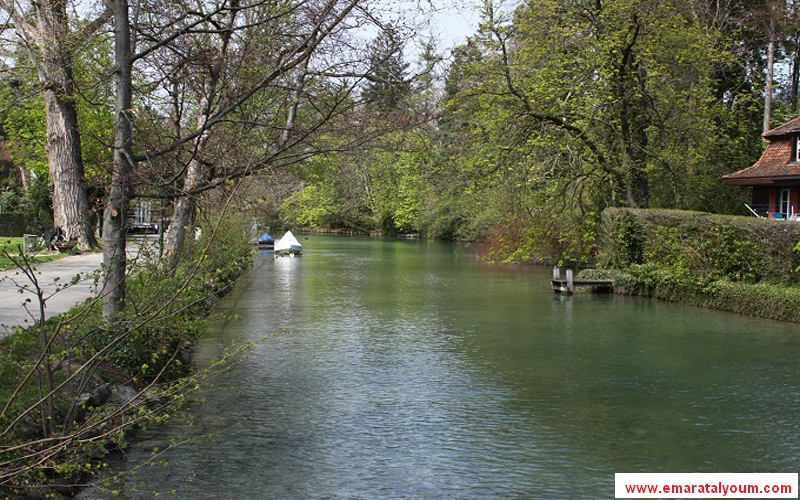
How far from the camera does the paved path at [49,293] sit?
37.3 ft

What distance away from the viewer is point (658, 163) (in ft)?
91.9

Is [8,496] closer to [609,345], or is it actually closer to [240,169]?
[240,169]

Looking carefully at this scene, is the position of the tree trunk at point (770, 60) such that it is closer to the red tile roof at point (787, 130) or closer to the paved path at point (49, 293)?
the red tile roof at point (787, 130)

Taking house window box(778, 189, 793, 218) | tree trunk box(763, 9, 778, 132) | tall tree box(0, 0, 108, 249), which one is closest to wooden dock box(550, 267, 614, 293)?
house window box(778, 189, 793, 218)

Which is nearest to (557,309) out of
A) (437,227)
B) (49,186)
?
(49,186)

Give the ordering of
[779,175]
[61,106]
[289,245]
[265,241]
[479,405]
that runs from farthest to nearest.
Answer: [265,241] < [289,245] < [779,175] < [61,106] < [479,405]

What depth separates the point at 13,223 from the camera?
1622 inches

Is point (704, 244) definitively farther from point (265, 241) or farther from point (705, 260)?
point (265, 241)

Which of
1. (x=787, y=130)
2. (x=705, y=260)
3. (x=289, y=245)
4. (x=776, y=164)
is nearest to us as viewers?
(x=705, y=260)

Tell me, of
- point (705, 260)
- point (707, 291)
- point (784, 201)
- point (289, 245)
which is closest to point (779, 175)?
point (784, 201)

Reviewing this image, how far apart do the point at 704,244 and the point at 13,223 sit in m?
34.8

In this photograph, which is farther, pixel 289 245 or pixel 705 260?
pixel 289 245

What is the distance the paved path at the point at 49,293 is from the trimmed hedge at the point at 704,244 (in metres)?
15.6

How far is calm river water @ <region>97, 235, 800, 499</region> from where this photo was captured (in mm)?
8328
